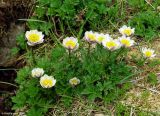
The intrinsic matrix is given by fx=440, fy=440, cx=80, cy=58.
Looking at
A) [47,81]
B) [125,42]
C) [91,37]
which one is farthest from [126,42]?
[47,81]

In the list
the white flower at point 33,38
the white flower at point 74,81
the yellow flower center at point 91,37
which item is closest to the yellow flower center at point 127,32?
the yellow flower center at point 91,37

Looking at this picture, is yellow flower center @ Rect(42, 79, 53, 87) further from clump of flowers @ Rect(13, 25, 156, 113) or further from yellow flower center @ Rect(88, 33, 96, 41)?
yellow flower center @ Rect(88, 33, 96, 41)

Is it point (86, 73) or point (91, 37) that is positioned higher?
point (91, 37)

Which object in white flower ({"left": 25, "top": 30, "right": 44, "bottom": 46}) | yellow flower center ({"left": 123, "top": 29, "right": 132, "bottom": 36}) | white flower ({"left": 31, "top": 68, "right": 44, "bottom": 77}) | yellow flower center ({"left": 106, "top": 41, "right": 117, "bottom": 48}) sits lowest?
white flower ({"left": 31, "top": 68, "right": 44, "bottom": 77})

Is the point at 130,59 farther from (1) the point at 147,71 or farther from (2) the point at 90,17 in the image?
(2) the point at 90,17

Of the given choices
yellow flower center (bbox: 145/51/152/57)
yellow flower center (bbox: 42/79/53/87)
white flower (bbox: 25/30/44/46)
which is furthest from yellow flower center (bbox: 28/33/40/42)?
yellow flower center (bbox: 145/51/152/57)

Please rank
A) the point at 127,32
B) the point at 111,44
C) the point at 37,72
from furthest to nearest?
the point at 127,32 < the point at 37,72 < the point at 111,44

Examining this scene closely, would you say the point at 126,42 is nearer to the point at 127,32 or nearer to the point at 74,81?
the point at 127,32

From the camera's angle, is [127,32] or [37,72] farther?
[127,32]

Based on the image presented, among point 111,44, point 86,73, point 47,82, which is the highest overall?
point 111,44

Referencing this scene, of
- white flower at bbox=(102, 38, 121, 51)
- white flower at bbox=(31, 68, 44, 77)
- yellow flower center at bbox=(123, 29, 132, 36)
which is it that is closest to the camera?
white flower at bbox=(102, 38, 121, 51)
